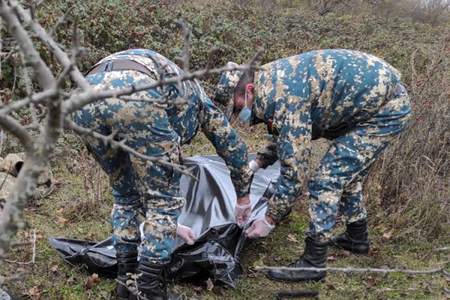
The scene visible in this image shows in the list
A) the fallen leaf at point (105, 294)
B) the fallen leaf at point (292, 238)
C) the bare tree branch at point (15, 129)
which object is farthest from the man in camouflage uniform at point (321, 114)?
the bare tree branch at point (15, 129)

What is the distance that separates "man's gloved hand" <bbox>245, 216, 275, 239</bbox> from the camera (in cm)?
317

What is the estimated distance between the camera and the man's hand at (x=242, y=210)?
10.6ft

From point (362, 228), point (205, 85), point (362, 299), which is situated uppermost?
point (205, 85)

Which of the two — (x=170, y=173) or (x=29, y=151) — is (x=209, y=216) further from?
(x=29, y=151)

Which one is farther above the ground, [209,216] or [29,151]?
[29,151]

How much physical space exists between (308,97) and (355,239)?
141cm

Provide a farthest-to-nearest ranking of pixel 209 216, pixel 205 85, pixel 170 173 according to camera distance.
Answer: pixel 205 85 → pixel 209 216 → pixel 170 173

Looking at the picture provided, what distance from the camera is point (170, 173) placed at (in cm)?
246

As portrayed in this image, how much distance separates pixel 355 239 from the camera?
3656mm

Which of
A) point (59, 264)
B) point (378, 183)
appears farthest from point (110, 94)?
point (378, 183)

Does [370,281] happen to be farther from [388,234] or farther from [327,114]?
[327,114]

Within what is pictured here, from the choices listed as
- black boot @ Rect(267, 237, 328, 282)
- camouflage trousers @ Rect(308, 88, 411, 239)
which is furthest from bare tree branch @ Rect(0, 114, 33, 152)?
black boot @ Rect(267, 237, 328, 282)

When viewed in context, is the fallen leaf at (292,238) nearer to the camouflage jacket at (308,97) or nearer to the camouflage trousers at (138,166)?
the camouflage jacket at (308,97)

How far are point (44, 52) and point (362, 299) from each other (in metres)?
4.57
